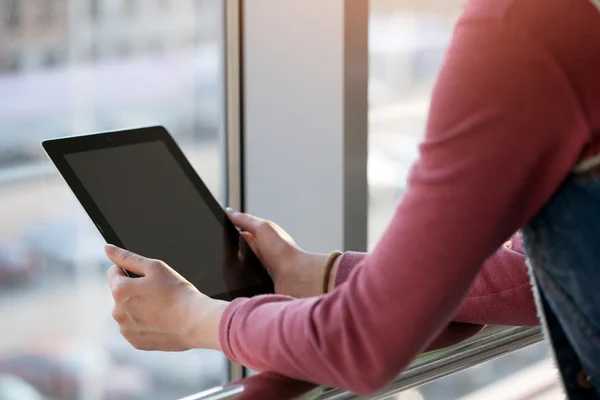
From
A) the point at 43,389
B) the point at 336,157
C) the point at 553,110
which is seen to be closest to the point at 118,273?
the point at 553,110

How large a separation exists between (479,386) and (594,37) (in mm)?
459

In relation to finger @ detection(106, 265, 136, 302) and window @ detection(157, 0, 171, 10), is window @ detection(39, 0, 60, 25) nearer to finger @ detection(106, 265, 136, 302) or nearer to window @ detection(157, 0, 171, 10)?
window @ detection(157, 0, 171, 10)

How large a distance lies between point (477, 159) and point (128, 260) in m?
0.41

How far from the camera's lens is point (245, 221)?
3.67 feet

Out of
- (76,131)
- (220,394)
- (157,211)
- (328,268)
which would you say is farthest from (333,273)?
(76,131)

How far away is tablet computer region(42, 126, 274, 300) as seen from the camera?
1.04m

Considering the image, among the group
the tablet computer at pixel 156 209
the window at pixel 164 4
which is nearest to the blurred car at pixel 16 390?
the window at pixel 164 4

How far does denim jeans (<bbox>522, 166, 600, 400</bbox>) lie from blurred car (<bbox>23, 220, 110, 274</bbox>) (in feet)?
6.09

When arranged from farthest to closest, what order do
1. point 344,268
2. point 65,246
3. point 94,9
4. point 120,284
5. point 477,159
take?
point 65,246 → point 94,9 → point 344,268 → point 120,284 → point 477,159

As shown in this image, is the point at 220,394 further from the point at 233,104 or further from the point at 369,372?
the point at 233,104

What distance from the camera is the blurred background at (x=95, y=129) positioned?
2.33 meters

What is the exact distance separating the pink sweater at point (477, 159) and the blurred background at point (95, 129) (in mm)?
1627

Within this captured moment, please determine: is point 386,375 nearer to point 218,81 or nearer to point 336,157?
point 336,157

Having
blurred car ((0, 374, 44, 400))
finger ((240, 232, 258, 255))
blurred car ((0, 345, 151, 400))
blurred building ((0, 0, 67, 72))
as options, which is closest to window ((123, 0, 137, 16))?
blurred building ((0, 0, 67, 72))
